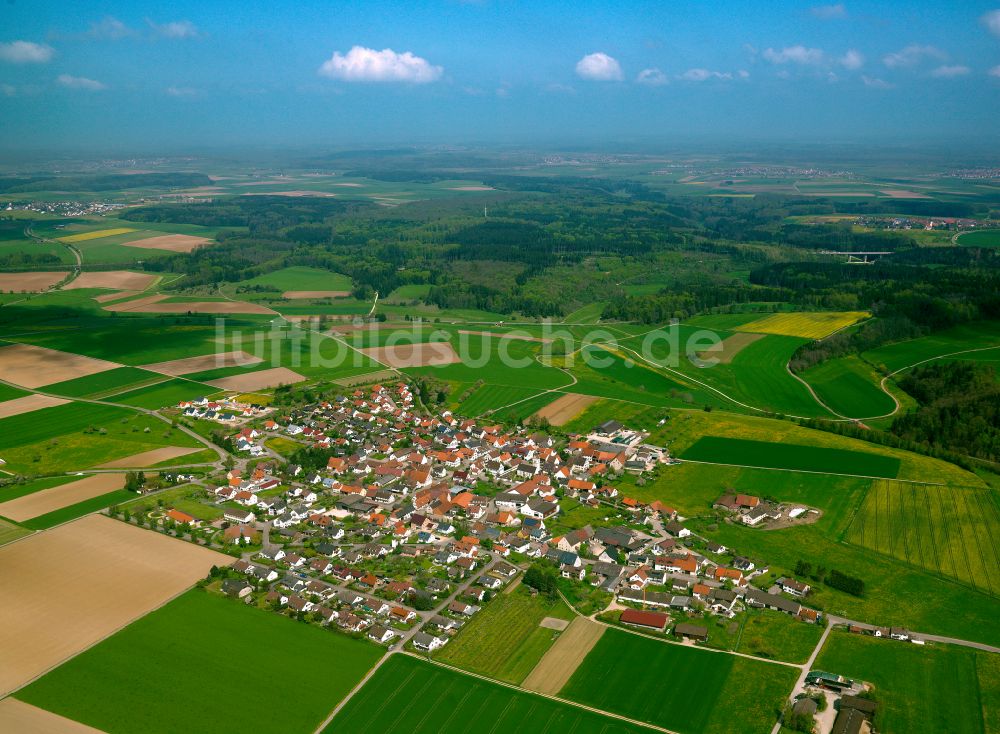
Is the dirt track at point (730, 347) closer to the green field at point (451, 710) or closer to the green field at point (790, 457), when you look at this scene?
the green field at point (790, 457)

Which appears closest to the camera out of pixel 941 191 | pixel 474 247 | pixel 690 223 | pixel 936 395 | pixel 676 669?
pixel 676 669

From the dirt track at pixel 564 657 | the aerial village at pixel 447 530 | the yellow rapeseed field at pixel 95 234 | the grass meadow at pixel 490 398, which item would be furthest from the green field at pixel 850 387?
the yellow rapeseed field at pixel 95 234

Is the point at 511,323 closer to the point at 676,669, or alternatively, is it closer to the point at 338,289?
the point at 338,289

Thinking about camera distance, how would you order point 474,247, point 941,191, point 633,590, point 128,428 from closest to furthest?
point 633,590, point 128,428, point 474,247, point 941,191

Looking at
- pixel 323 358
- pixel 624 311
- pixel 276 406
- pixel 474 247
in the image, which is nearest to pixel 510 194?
pixel 474 247

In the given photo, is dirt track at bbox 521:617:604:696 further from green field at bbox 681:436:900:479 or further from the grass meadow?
the grass meadow
